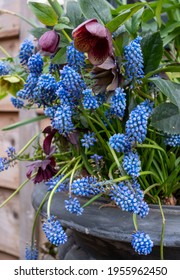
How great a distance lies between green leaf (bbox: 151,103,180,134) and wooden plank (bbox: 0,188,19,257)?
108 cm

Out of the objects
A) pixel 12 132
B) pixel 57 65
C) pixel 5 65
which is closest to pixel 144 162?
pixel 57 65

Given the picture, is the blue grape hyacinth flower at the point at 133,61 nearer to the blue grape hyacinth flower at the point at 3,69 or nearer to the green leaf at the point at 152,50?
the green leaf at the point at 152,50

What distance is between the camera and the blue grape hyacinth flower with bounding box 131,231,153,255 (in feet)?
1.36

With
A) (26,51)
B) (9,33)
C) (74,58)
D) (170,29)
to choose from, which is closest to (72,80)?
(74,58)

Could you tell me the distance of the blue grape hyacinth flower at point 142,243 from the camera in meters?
0.41

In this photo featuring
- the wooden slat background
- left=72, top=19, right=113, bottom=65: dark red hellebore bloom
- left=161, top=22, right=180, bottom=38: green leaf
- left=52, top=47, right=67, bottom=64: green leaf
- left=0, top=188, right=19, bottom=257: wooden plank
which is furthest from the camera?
left=0, top=188, right=19, bottom=257: wooden plank

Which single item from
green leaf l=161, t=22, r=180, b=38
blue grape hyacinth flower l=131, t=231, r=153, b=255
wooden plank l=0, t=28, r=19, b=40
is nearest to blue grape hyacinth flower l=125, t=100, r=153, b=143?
blue grape hyacinth flower l=131, t=231, r=153, b=255

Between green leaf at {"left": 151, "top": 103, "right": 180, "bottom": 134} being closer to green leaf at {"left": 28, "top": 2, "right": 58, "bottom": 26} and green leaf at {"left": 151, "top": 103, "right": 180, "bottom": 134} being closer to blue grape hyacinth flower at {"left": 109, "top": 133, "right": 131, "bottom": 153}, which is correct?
blue grape hyacinth flower at {"left": 109, "top": 133, "right": 131, "bottom": 153}

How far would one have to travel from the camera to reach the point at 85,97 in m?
0.43

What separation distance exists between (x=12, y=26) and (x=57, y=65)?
924 mm

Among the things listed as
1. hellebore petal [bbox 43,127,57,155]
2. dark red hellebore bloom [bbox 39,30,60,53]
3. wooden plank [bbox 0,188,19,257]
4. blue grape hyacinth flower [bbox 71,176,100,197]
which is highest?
dark red hellebore bloom [bbox 39,30,60,53]

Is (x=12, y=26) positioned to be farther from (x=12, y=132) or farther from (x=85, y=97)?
(x=85, y=97)

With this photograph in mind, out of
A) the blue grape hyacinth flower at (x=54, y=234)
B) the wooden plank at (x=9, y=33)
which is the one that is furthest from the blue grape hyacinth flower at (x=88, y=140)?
the wooden plank at (x=9, y=33)

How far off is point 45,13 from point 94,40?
0.38ft
